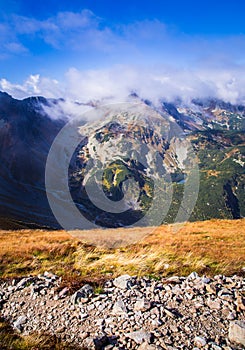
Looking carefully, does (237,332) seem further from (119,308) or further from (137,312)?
(119,308)

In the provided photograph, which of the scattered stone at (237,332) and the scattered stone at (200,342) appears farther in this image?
the scattered stone at (237,332)

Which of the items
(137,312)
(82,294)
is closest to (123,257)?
(82,294)

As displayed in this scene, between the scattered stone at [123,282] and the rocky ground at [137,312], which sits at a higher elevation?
the scattered stone at [123,282]

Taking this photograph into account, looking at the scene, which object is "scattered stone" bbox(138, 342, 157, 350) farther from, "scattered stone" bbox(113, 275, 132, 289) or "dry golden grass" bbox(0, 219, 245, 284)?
"dry golden grass" bbox(0, 219, 245, 284)

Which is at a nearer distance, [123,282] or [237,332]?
[237,332]

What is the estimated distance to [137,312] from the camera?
350 inches

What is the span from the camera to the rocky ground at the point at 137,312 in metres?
7.82

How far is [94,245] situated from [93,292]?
9.00 m

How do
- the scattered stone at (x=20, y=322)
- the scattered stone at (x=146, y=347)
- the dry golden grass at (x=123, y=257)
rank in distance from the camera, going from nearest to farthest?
the scattered stone at (x=146, y=347), the scattered stone at (x=20, y=322), the dry golden grass at (x=123, y=257)

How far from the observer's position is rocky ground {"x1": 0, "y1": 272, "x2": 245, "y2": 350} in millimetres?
7820

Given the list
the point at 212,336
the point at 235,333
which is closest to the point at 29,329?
the point at 212,336

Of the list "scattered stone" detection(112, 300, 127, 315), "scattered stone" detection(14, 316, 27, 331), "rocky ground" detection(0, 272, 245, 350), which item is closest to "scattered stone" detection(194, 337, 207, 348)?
"rocky ground" detection(0, 272, 245, 350)

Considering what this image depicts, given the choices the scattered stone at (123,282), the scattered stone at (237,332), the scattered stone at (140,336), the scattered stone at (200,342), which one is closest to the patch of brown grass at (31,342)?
the scattered stone at (140,336)

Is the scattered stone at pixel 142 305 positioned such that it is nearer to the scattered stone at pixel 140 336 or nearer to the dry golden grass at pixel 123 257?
the scattered stone at pixel 140 336
